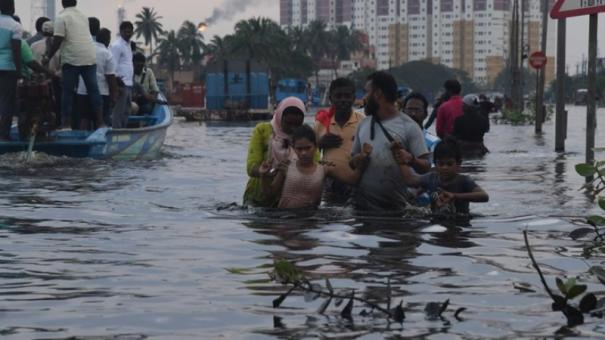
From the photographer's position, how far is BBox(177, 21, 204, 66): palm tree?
16949 centimetres

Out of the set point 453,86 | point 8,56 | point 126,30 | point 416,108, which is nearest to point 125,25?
point 126,30

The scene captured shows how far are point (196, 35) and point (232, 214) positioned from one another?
16079 cm

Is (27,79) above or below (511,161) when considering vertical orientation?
above

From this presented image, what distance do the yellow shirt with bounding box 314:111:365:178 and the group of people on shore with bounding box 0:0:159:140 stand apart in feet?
21.0

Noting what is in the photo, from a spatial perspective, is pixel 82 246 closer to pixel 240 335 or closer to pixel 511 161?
pixel 240 335

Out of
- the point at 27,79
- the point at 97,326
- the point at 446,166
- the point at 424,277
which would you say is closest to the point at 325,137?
the point at 446,166

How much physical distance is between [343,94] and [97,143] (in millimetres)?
6942

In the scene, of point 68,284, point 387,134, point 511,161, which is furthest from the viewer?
point 511,161

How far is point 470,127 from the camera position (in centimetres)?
2041

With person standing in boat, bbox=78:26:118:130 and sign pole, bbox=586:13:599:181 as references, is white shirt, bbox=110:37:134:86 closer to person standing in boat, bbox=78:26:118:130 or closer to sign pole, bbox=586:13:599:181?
person standing in boat, bbox=78:26:118:130

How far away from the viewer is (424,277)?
7410 millimetres

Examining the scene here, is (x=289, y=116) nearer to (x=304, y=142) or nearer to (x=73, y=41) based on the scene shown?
(x=304, y=142)

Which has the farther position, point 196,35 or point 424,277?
point 196,35

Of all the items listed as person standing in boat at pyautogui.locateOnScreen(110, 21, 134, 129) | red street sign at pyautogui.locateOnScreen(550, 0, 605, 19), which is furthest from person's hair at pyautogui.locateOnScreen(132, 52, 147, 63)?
red street sign at pyautogui.locateOnScreen(550, 0, 605, 19)
